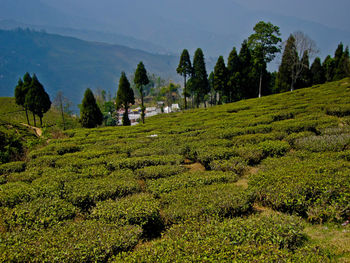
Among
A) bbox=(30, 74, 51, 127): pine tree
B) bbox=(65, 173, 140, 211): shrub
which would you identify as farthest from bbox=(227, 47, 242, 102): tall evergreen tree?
bbox=(65, 173, 140, 211): shrub

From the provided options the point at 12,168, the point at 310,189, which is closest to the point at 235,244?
the point at 310,189

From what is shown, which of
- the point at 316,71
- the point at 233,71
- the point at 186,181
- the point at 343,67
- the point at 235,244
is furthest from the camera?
the point at 316,71

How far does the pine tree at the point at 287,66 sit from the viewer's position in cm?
4125

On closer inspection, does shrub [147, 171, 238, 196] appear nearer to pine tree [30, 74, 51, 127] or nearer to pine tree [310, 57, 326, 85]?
pine tree [30, 74, 51, 127]

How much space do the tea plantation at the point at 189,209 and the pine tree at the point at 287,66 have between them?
37.1m

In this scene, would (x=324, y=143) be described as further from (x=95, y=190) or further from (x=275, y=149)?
(x=95, y=190)

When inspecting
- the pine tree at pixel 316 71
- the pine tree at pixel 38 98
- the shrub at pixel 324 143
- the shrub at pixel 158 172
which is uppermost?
the pine tree at pixel 316 71

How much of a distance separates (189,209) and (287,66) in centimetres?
4680

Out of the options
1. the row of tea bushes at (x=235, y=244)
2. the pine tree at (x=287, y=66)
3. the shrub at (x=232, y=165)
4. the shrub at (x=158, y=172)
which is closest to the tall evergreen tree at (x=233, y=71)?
the pine tree at (x=287, y=66)

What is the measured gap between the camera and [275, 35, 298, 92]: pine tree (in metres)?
41.3

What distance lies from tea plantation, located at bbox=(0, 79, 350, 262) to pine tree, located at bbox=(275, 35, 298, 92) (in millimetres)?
37133

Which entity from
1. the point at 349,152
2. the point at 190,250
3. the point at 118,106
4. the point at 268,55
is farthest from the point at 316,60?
the point at 190,250

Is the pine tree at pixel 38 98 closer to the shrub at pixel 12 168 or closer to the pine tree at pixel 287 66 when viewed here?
the shrub at pixel 12 168

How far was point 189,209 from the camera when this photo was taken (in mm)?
5816
